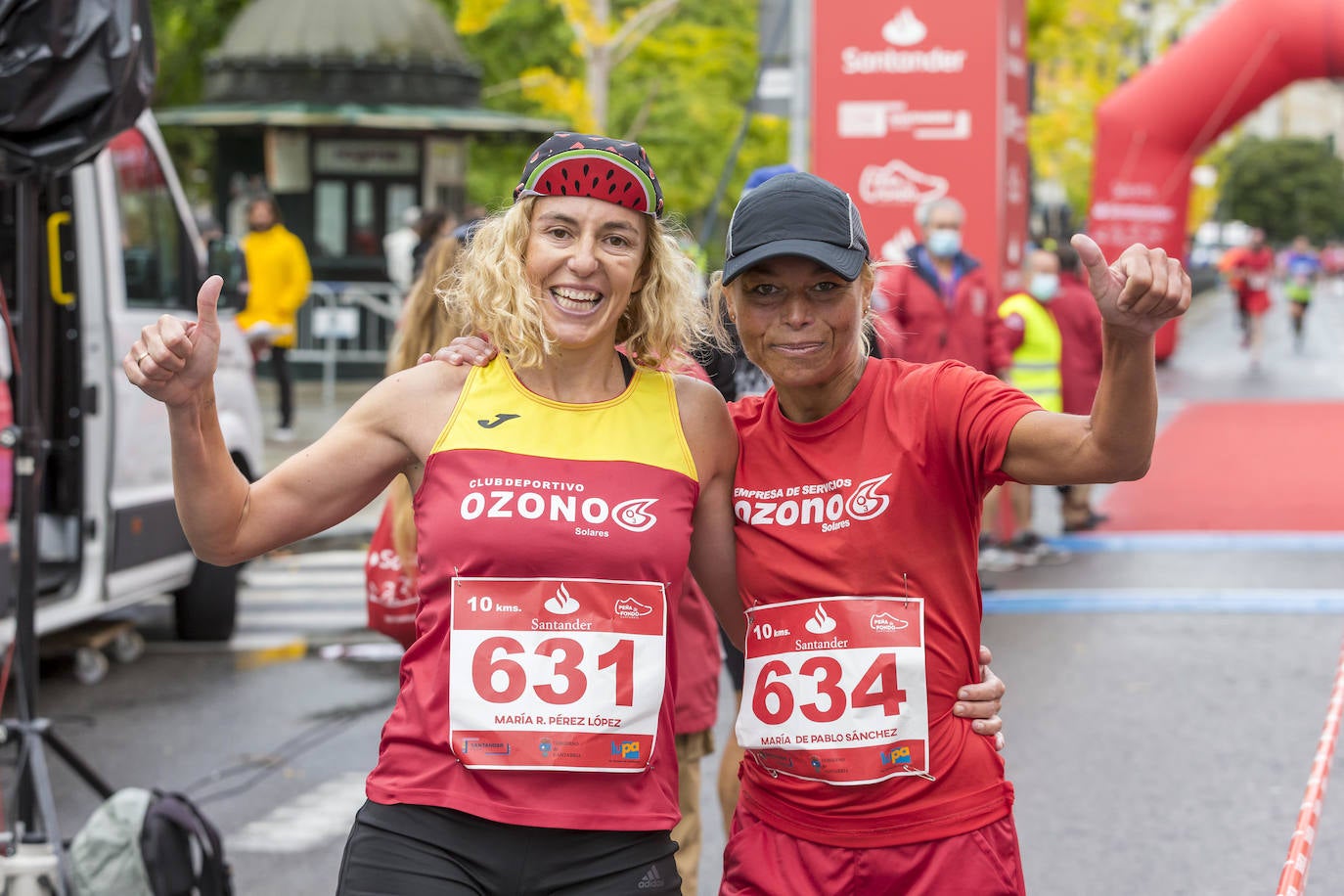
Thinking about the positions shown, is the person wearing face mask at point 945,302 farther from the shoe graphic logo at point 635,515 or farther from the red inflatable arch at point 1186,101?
the red inflatable arch at point 1186,101

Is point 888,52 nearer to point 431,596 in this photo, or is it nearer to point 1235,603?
point 1235,603

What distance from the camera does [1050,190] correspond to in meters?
48.8

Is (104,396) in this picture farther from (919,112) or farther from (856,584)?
(919,112)

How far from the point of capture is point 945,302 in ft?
29.9

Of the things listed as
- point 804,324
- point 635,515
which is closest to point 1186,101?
point 804,324

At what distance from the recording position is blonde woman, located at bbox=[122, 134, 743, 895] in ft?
8.70

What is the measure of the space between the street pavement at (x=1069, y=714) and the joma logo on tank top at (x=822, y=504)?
8.79 feet

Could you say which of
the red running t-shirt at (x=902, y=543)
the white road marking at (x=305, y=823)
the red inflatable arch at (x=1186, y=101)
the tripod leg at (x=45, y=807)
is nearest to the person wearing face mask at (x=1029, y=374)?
the white road marking at (x=305, y=823)

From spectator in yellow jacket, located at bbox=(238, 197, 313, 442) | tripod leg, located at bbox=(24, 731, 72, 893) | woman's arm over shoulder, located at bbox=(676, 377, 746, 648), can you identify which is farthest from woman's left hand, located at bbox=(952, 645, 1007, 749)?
spectator in yellow jacket, located at bbox=(238, 197, 313, 442)

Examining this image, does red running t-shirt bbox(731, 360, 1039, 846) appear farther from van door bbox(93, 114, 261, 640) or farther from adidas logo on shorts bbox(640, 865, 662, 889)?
van door bbox(93, 114, 261, 640)

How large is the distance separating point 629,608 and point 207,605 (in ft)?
20.7

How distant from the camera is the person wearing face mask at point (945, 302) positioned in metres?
8.97

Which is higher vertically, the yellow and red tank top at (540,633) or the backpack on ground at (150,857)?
the yellow and red tank top at (540,633)

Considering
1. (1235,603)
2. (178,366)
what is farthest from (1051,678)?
(178,366)
